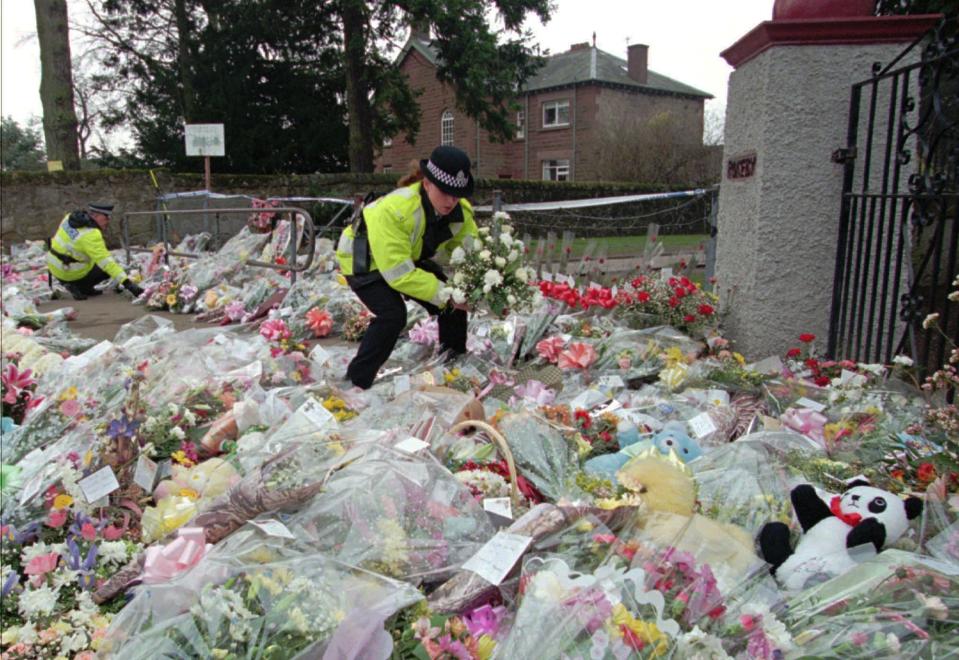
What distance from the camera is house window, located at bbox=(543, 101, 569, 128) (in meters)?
35.2

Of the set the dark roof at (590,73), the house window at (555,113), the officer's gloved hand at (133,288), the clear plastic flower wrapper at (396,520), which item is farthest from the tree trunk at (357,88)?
the house window at (555,113)

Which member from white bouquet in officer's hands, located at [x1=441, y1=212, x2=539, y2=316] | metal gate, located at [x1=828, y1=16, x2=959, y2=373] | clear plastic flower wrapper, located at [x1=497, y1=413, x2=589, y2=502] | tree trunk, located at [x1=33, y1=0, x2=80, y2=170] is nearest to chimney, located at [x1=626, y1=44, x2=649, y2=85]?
tree trunk, located at [x1=33, y1=0, x2=80, y2=170]

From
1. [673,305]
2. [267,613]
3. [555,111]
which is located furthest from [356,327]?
[555,111]

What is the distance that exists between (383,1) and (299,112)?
152 inches

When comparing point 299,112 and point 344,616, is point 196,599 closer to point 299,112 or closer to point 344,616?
point 344,616

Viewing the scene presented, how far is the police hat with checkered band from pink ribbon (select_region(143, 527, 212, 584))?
2323mm

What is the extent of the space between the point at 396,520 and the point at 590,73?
34.5m

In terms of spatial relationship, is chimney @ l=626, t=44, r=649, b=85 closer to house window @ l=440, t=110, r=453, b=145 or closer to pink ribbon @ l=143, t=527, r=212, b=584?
house window @ l=440, t=110, r=453, b=145

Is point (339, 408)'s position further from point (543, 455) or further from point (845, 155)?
point (845, 155)

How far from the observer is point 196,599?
6.28 ft

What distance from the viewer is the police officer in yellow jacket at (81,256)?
Result: 865 centimetres

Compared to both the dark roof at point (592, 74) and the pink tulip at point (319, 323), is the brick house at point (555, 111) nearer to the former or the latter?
the dark roof at point (592, 74)

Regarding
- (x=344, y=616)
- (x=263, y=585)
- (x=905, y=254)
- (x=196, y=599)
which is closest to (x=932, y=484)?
(x=344, y=616)

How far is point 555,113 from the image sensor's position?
3553 cm
